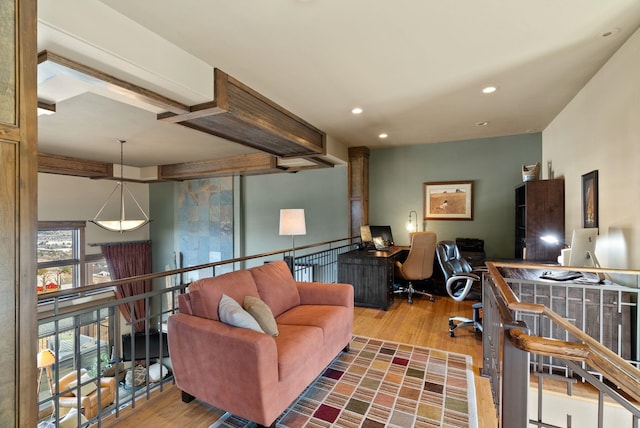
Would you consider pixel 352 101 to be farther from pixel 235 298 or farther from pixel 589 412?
pixel 589 412

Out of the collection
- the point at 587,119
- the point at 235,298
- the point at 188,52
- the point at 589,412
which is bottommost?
the point at 589,412

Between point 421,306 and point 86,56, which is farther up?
point 86,56

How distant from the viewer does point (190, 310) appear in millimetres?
2062

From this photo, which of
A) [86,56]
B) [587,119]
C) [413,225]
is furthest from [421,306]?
[86,56]

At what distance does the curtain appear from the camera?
22.0 ft

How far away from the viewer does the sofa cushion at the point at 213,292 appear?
203 cm

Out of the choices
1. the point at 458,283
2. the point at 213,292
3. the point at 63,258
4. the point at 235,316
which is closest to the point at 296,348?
the point at 235,316

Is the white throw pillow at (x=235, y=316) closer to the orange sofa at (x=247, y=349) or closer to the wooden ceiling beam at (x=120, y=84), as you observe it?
the orange sofa at (x=247, y=349)

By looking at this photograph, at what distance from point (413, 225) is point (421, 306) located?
1.66 meters

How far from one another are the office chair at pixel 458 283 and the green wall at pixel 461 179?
1.61 metres

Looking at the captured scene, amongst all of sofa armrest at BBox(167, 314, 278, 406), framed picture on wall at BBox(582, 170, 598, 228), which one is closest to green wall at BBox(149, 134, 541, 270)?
framed picture on wall at BBox(582, 170, 598, 228)

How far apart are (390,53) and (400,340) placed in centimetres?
282

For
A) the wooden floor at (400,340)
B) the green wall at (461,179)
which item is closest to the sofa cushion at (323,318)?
the wooden floor at (400,340)

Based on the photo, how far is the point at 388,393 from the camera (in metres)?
2.21
